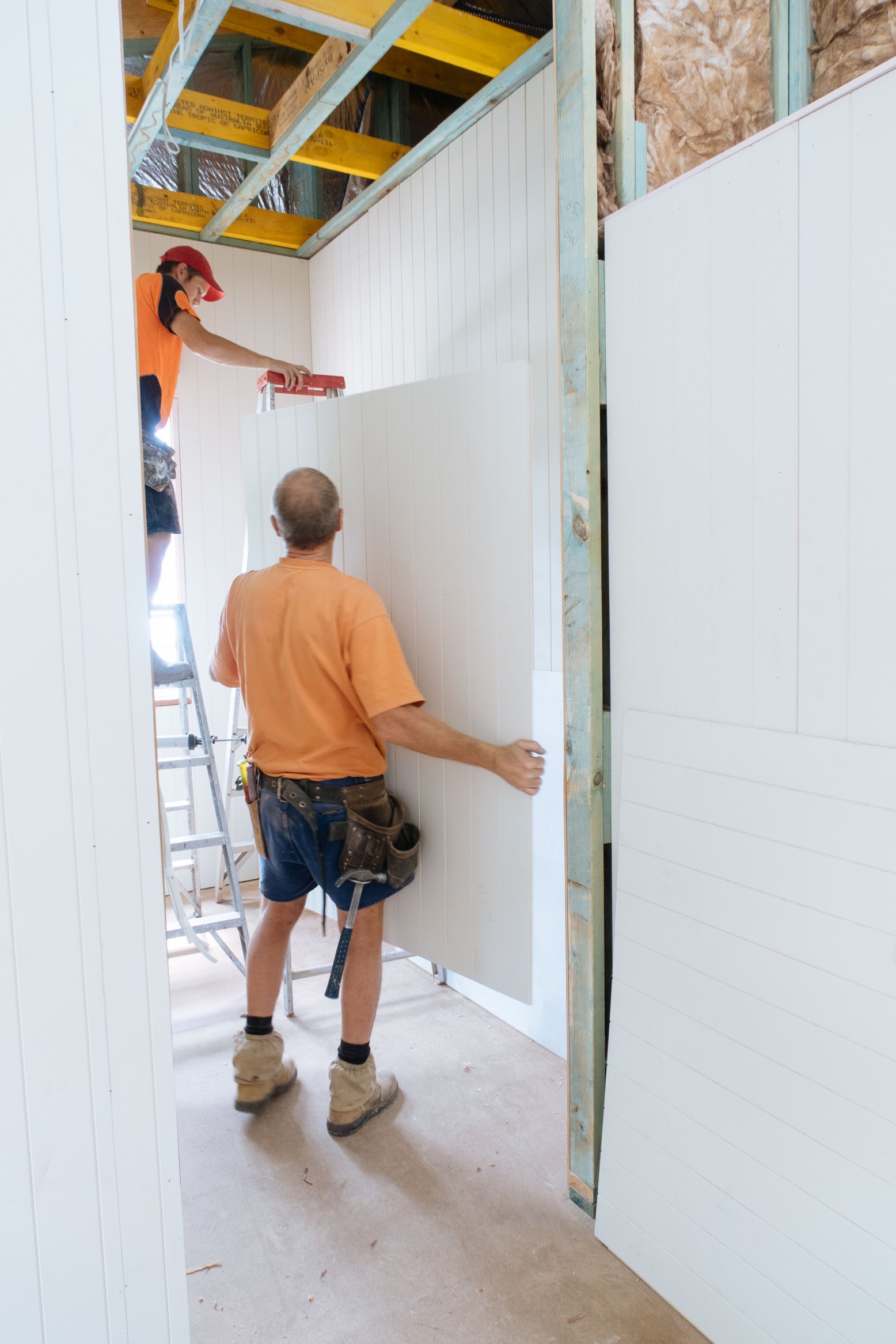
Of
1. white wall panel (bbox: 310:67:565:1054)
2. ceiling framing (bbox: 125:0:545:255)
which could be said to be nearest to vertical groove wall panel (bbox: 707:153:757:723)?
white wall panel (bbox: 310:67:565:1054)

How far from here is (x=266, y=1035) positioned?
2561 millimetres

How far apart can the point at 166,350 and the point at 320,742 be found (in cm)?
164

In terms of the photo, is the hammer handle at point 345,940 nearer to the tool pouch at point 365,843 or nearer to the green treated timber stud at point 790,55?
the tool pouch at point 365,843

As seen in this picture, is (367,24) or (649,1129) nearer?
(649,1129)

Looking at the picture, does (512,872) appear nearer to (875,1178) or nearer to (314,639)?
(314,639)

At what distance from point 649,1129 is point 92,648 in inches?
59.1

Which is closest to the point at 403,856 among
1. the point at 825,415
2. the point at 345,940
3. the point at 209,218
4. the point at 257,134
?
the point at 345,940

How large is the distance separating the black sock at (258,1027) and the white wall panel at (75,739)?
1.30 m

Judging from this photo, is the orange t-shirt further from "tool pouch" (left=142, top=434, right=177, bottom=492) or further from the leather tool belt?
the leather tool belt

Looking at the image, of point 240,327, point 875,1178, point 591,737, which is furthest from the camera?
point 240,327

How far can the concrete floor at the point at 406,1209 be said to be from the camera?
5.74ft

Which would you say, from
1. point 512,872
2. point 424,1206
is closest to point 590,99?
point 512,872

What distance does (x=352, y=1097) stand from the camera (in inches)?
94.4

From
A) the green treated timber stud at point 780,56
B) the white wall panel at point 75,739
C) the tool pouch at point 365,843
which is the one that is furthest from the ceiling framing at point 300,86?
the tool pouch at point 365,843
